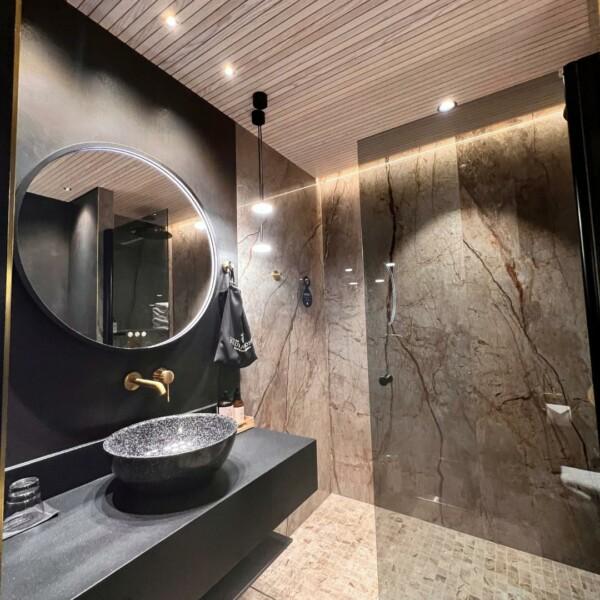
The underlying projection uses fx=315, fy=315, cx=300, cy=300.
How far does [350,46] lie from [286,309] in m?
1.53

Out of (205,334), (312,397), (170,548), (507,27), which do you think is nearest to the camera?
(170,548)

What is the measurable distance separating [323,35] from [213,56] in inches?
20.3

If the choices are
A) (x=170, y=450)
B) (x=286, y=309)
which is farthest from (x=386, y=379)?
(x=170, y=450)

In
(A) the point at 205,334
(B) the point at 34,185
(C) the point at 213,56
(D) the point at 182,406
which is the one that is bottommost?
(D) the point at 182,406

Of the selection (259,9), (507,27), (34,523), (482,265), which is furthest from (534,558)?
(259,9)

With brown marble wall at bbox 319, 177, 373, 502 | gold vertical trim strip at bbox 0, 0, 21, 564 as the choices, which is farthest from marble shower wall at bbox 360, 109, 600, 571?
gold vertical trim strip at bbox 0, 0, 21, 564

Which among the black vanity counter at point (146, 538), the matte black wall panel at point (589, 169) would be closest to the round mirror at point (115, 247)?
the black vanity counter at point (146, 538)

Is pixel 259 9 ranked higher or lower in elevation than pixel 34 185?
higher

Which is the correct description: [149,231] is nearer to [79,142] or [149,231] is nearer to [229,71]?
[79,142]

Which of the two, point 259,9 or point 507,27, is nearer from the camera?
point 259,9

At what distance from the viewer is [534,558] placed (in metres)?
1.84

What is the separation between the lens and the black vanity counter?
69cm

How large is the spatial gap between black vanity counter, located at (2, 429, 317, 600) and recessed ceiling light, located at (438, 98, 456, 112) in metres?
2.14

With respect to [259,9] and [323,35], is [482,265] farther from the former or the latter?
[259,9]
